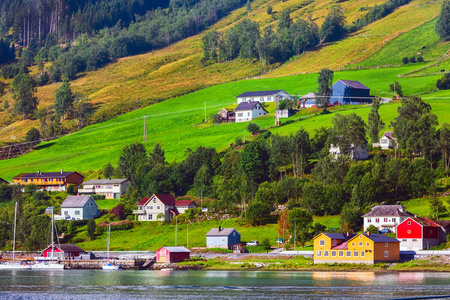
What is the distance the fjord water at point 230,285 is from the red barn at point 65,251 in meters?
18.1

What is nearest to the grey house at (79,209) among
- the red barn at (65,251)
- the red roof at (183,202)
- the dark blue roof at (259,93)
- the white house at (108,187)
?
the white house at (108,187)

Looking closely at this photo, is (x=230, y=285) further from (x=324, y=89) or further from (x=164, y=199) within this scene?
(x=324, y=89)

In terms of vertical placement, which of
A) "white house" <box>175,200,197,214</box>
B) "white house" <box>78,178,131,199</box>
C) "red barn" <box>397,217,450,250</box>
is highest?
"white house" <box>78,178,131,199</box>

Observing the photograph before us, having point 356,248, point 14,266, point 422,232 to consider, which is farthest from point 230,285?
point 14,266

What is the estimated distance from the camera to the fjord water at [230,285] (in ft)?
194

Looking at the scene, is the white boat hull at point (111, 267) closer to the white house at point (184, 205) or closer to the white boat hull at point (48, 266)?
the white boat hull at point (48, 266)

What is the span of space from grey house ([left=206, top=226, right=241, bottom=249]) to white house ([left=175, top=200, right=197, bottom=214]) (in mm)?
18742

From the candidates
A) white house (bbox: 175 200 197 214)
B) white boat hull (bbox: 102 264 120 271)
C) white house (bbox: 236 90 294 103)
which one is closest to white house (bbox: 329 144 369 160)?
white house (bbox: 175 200 197 214)

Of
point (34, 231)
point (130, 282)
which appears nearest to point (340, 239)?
point (130, 282)

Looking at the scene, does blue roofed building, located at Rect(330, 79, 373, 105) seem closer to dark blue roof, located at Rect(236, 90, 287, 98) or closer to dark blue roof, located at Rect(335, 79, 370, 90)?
dark blue roof, located at Rect(335, 79, 370, 90)

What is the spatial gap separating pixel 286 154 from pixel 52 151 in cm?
7606

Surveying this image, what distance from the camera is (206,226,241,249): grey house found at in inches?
3777

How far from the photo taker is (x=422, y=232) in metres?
85.0

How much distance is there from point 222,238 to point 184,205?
23.6 meters
